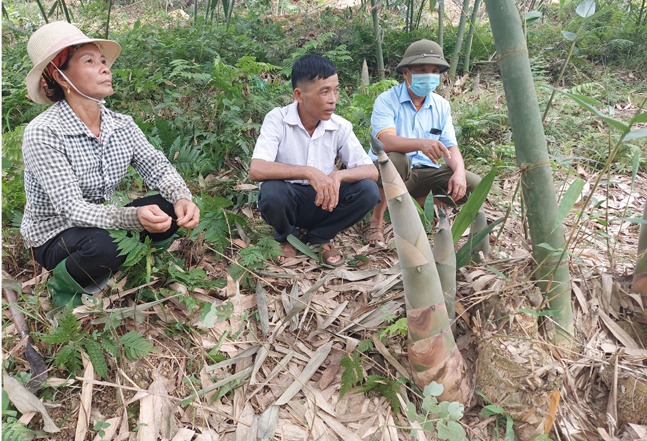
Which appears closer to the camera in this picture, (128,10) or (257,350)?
(257,350)

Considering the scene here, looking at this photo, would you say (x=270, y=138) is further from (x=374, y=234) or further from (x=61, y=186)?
(x=61, y=186)

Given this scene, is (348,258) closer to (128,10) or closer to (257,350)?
(257,350)

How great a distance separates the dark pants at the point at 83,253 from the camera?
1.85m

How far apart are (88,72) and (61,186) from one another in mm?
503

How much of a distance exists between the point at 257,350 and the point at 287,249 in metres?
0.78

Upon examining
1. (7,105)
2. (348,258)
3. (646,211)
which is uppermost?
(646,211)

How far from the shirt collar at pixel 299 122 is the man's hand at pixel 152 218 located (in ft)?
3.35

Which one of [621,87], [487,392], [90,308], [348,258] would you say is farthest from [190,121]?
[621,87]

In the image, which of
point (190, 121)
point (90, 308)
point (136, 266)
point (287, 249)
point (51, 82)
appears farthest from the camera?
point (190, 121)

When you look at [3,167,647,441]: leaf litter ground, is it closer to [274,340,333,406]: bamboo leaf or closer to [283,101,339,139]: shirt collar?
[274,340,333,406]: bamboo leaf

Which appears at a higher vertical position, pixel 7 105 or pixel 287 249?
pixel 7 105

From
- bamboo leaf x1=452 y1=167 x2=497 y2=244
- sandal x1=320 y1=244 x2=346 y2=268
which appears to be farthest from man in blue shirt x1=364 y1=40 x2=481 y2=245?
bamboo leaf x1=452 y1=167 x2=497 y2=244

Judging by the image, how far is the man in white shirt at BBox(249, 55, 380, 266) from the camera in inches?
94.7

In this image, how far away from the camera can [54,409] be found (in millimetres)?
1591
